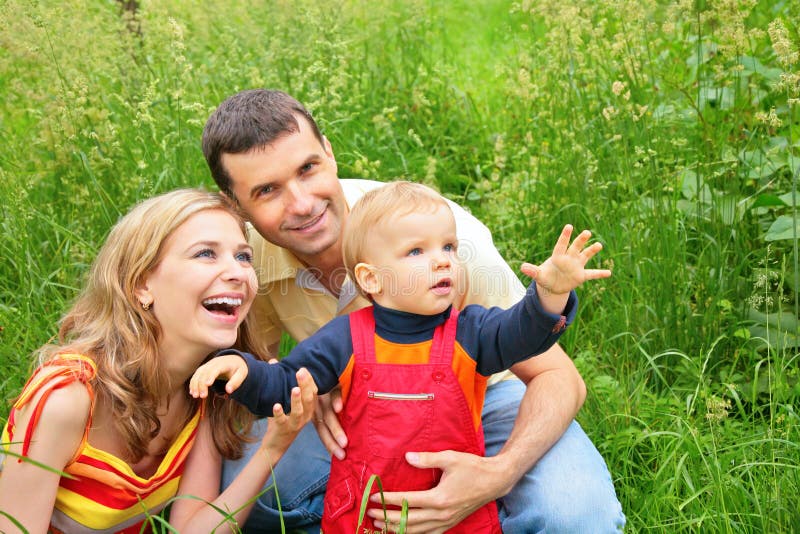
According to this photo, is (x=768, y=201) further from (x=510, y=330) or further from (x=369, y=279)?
(x=369, y=279)

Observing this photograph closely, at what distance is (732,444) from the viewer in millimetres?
2762

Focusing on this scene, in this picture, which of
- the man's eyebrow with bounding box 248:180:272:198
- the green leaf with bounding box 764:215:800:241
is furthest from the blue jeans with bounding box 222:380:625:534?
the green leaf with bounding box 764:215:800:241

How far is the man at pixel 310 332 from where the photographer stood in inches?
90.0

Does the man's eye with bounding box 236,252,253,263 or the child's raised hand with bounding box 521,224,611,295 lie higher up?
the child's raised hand with bounding box 521,224,611,295

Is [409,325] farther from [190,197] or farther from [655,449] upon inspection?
[655,449]

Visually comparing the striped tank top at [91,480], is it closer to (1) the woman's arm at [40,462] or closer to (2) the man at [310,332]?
(1) the woman's arm at [40,462]

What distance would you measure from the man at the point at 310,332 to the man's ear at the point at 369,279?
305 mm

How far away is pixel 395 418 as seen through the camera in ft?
7.11

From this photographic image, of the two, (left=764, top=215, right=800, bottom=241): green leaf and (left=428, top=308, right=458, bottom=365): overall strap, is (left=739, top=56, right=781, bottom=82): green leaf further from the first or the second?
(left=428, top=308, right=458, bottom=365): overall strap

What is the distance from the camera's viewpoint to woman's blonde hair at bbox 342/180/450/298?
215cm

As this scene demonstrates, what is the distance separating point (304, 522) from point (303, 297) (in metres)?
0.67

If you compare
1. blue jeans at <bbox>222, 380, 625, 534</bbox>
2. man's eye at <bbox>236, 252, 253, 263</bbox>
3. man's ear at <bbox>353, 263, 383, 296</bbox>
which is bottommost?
blue jeans at <bbox>222, 380, 625, 534</bbox>

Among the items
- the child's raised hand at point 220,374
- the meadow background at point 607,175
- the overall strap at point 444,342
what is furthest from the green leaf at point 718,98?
the child's raised hand at point 220,374

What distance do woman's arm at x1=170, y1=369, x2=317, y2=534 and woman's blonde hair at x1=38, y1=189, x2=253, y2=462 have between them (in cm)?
17
